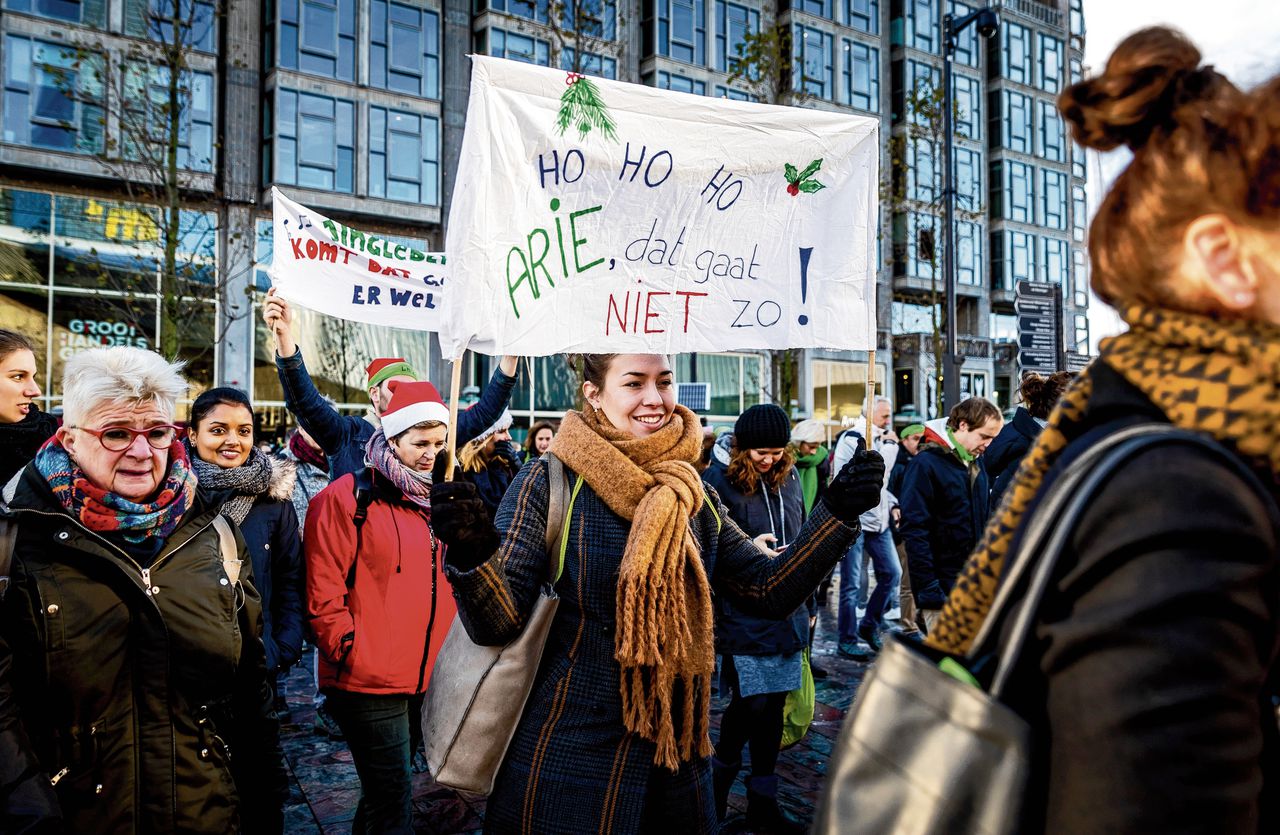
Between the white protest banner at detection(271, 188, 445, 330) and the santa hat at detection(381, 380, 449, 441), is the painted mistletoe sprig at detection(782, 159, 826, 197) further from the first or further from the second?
the white protest banner at detection(271, 188, 445, 330)

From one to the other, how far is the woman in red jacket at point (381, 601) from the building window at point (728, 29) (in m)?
27.6

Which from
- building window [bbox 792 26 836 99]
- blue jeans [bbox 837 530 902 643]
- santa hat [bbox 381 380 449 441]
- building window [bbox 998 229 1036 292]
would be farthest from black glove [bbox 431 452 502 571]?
building window [bbox 998 229 1036 292]

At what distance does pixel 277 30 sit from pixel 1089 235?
25.3 metres

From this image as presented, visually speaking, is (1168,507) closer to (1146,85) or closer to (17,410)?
(1146,85)

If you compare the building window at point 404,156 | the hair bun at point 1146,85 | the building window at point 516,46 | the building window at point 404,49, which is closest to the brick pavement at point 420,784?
the hair bun at point 1146,85

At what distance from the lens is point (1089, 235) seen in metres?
1.24

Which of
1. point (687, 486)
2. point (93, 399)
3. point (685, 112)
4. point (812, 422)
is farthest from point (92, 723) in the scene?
point (812, 422)

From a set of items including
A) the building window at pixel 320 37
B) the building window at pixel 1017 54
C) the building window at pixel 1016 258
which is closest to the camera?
the building window at pixel 320 37

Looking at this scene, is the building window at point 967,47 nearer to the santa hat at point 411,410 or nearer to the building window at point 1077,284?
the building window at point 1077,284

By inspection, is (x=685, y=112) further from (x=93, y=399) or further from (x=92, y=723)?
(x=92, y=723)

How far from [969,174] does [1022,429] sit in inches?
1303

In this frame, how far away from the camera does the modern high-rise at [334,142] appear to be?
63.9 ft

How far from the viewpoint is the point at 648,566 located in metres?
2.36

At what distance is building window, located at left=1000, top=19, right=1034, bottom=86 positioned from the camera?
36.2 metres
